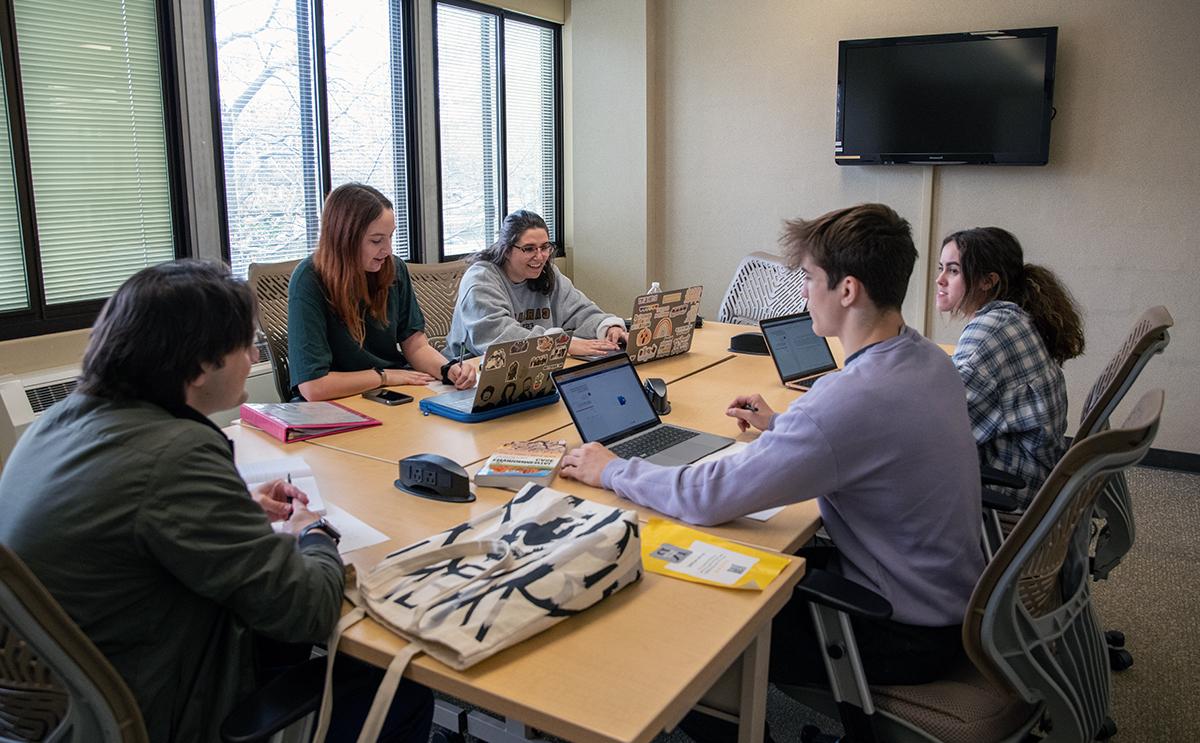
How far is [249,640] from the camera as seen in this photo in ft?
4.51

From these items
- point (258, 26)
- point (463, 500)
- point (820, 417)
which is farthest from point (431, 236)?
point (820, 417)

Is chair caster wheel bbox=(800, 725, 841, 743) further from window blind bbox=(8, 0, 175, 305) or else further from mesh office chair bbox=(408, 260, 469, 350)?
window blind bbox=(8, 0, 175, 305)

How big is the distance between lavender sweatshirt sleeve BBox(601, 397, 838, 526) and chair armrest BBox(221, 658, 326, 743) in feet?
2.33

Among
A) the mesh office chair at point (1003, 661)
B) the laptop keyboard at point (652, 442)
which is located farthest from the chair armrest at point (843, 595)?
the laptop keyboard at point (652, 442)

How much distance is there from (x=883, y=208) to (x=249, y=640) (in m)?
1.34

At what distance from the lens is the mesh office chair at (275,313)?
3.15 meters

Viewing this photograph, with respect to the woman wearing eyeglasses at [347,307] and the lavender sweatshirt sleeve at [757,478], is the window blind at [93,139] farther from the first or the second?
the lavender sweatshirt sleeve at [757,478]

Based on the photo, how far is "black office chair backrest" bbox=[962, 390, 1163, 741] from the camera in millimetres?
1364

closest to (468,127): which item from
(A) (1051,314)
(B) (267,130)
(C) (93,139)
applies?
(B) (267,130)

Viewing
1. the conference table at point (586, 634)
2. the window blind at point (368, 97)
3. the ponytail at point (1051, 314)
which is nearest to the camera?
the conference table at point (586, 634)

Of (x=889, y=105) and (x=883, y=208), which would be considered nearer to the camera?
(x=883, y=208)

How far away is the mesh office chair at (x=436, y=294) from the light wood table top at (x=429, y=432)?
1155 millimetres

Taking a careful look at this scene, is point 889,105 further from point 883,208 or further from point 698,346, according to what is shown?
point 883,208

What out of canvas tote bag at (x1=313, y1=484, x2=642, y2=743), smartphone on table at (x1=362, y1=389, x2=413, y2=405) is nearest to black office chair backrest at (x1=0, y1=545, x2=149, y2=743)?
canvas tote bag at (x1=313, y1=484, x2=642, y2=743)
